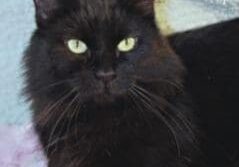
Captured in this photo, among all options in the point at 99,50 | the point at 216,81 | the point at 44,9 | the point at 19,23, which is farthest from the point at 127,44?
the point at 19,23

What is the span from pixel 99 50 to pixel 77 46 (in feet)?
0.18

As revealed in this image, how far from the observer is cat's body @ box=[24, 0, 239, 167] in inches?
57.9

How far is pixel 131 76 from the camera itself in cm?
149

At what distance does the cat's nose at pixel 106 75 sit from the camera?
1.43m

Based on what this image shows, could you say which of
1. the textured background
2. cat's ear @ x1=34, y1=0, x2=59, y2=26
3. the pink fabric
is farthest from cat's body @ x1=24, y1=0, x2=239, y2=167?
the textured background

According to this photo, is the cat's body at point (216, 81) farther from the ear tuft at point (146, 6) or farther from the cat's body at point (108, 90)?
the ear tuft at point (146, 6)

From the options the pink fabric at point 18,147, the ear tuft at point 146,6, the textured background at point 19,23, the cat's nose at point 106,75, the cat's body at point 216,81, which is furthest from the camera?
the textured background at point 19,23

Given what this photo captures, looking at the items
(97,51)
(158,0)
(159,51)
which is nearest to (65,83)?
(97,51)

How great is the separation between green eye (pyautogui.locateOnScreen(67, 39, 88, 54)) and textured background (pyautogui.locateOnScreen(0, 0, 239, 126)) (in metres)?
0.86

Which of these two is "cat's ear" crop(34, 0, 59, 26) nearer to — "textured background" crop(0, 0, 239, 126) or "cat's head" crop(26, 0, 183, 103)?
"cat's head" crop(26, 0, 183, 103)

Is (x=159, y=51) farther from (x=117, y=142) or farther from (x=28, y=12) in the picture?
(x=28, y=12)

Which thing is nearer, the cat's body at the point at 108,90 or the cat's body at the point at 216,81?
the cat's body at the point at 108,90

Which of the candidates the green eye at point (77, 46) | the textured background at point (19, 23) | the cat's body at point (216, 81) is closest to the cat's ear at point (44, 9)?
the green eye at point (77, 46)

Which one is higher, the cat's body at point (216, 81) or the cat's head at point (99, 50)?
the cat's head at point (99, 50)
